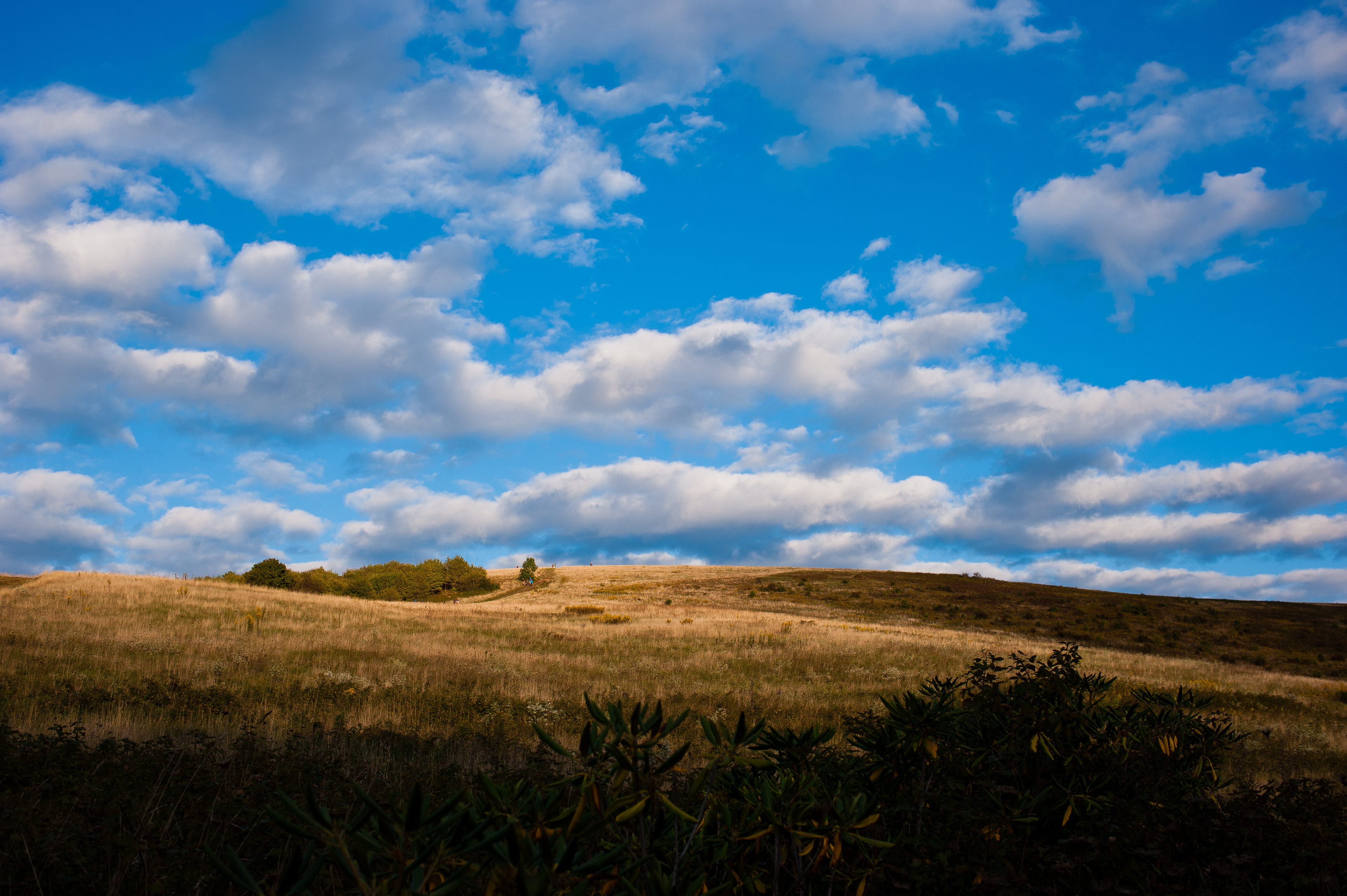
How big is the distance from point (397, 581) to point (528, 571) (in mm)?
14441

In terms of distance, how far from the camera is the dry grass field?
11.5 meters

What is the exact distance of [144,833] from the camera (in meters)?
4.34

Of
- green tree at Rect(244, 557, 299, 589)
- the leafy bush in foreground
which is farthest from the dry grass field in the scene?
green tree at Rect(244, 557, 299, 589)

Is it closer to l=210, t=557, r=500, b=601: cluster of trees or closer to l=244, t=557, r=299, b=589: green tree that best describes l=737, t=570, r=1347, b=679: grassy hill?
l=210, t=557, r=500, b=601: cluster of trees

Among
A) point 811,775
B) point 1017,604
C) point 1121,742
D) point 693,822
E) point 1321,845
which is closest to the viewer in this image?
point 693,822

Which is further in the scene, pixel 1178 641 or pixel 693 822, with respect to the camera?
pixel 1178 641

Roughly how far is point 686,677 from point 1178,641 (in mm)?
44487

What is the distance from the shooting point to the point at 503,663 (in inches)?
746

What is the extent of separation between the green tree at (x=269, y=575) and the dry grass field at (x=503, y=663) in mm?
19393

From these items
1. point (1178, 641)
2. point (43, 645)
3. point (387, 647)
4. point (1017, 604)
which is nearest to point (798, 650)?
point (387, 647)

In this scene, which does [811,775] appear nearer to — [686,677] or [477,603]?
[686,677]

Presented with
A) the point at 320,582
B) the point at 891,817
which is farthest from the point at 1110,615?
the point at 320,582

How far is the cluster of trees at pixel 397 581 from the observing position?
203 ft

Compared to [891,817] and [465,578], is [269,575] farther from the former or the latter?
[891,817]
